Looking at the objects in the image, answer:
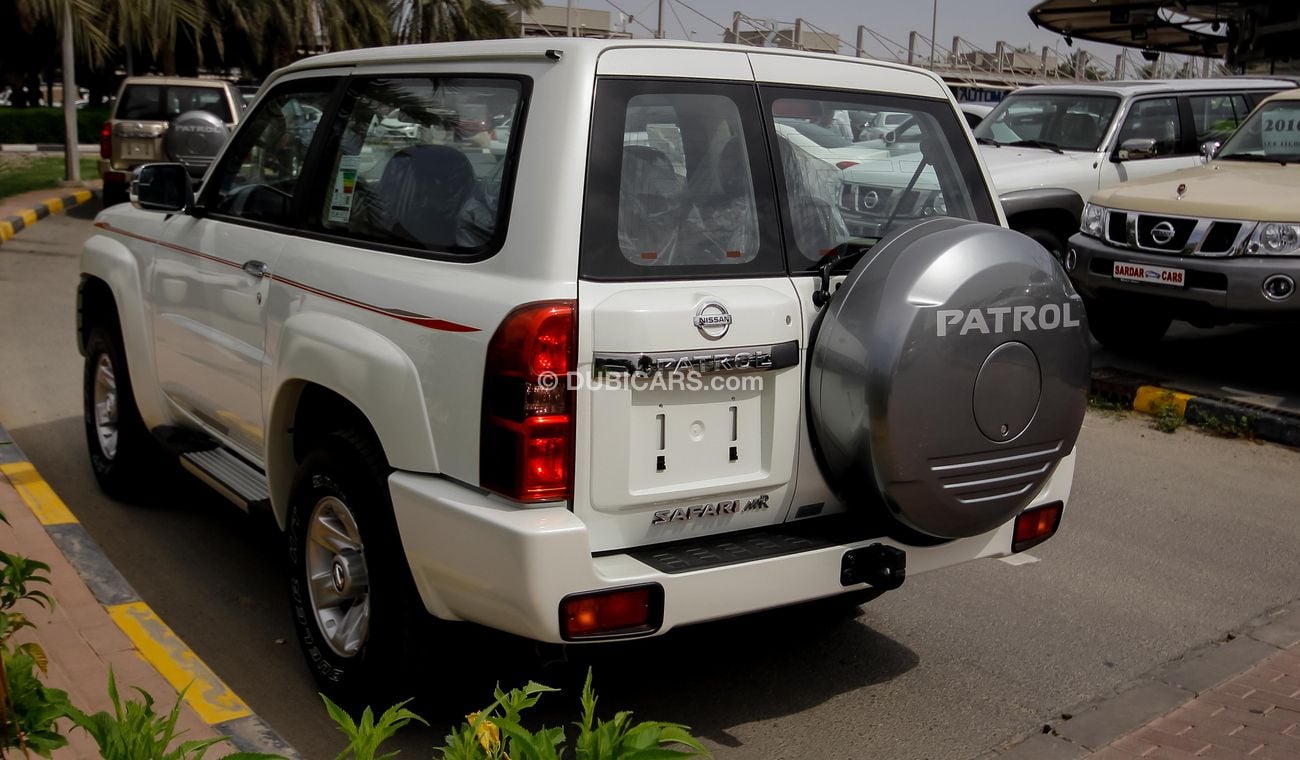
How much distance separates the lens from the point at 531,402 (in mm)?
3047

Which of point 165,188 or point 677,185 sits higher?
point 677,185

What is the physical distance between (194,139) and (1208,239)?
9.86 m

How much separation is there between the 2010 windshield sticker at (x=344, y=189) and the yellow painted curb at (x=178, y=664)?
1424 mm

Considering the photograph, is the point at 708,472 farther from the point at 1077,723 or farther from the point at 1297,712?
the point at 1297,712

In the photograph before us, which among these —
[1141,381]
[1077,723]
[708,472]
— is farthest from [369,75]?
[1141,381]

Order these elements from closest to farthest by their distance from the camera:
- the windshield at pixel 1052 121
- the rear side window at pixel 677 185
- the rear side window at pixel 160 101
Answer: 1. the rear side window at pixel 677 185
2. the windshield at pixel 1052 121
3. the rear side window at pixel 160 101

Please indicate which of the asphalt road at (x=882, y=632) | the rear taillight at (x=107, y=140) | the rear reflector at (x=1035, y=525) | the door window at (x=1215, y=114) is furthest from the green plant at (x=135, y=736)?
the rear taillight at (x=107, y=140)

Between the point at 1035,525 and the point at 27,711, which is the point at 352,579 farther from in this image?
the point at 1035,525

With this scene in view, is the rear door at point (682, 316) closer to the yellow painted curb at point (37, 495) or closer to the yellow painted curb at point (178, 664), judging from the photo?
the yellow painted curb at point (178, 664)

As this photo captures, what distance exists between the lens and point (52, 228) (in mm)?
16094

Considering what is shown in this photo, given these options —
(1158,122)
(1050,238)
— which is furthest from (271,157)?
(1158,122)

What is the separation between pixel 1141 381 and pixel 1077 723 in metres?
4.79

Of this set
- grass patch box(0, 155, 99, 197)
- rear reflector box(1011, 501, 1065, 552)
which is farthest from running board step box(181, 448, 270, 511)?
grass patch box(0, 155, 99, 197)

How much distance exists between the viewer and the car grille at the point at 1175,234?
757 centimetres
